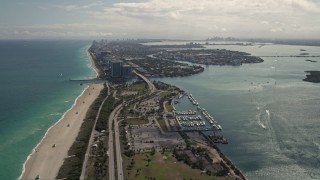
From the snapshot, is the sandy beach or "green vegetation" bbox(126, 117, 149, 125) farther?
"green vegetation" bbox(126, 117, 149, 125)

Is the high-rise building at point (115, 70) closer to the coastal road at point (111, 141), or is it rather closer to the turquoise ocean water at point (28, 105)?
the turquoise ocean water at point (28, 105)

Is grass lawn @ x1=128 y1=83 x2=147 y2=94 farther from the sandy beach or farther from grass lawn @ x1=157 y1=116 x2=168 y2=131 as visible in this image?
grass lawn @ x1=157 y1=116 x2=168 y2=131

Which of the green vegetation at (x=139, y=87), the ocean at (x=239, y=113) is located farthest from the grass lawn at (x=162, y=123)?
the green vegetation at (x=139, y=87)

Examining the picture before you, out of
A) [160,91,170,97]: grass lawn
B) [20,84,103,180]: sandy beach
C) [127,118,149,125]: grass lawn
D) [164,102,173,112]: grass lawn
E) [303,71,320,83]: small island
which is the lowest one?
[20,84,103,180]: sandy beach

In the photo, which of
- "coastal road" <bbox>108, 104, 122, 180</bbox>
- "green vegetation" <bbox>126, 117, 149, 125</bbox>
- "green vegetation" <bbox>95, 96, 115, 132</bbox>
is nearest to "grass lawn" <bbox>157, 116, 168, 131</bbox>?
"green vegetation" <bbox>126, 117, 149, 125</bbox>

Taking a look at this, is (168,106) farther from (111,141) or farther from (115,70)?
(115,70)

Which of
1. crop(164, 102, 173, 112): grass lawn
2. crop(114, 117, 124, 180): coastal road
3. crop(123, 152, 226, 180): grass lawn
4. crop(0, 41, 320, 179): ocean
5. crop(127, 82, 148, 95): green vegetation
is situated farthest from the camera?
crop(127, 82, 148, 95): green vegetation
